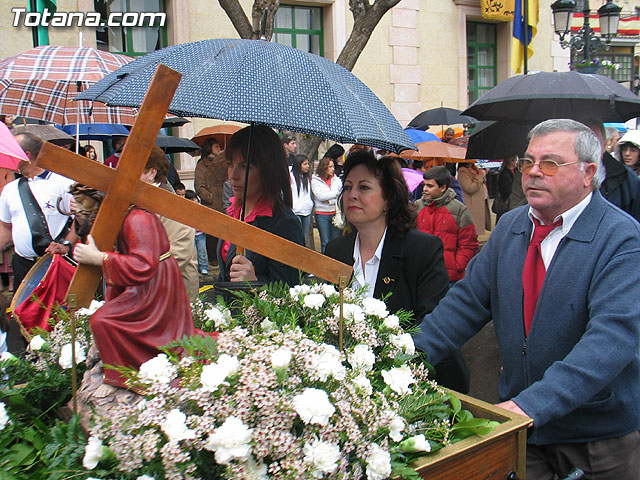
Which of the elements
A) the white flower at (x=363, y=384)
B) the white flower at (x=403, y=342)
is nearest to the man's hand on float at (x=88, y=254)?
the white flower at (x=363, y=384)

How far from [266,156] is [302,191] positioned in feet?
21.7

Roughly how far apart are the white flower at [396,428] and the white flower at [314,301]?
0.56 m

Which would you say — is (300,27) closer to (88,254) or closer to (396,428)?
Result: (88,254)

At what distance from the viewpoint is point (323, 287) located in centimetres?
227

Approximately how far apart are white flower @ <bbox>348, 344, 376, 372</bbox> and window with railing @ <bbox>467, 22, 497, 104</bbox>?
17.3 meters

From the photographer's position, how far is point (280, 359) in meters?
1.55

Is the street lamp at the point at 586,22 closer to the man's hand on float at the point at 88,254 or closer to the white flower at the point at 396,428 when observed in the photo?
the white flower at the point at 396,428

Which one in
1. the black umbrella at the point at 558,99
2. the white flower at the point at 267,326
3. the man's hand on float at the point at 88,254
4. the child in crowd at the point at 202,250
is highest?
the black umbrella at the point at 558,99

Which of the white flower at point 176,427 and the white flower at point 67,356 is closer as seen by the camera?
the white flower at point 176,427

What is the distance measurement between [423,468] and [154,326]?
2.66 ft

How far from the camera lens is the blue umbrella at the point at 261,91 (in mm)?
2326

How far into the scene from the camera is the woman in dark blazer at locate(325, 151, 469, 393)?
125 inches

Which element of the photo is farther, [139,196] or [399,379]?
[399,379]

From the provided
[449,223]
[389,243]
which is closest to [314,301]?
[389,243]
